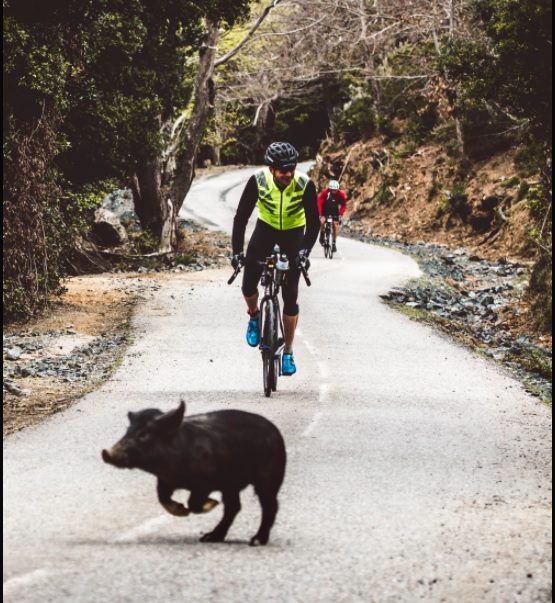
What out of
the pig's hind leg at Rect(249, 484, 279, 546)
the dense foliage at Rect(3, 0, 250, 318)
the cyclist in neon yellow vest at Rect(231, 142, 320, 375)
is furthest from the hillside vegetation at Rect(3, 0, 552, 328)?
the pig's hind leg at Rect(249, 484, 279, 546)

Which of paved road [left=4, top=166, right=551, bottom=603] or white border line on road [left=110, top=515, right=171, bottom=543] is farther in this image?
white border line on road [left=110, top=515, right=171, bottom=543]

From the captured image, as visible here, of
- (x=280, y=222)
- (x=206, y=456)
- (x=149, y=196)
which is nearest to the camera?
(x=206, y=456)

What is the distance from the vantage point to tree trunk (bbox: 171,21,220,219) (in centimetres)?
3116

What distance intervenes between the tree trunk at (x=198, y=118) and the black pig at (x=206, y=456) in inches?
1048

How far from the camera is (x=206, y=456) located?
4.80 m

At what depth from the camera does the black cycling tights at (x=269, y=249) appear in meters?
10.2

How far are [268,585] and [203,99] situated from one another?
27606 millimetres

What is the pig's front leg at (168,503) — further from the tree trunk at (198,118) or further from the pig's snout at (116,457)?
the tree trunk at (198,118)

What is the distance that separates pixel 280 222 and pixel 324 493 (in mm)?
3595

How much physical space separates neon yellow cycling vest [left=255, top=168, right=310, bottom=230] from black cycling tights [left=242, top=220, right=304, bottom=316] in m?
0.10

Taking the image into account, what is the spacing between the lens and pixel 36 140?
17812 millimetres

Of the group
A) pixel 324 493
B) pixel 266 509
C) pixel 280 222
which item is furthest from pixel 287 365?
pixel 266 509

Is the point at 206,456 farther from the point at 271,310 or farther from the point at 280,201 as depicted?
the point at 271,310

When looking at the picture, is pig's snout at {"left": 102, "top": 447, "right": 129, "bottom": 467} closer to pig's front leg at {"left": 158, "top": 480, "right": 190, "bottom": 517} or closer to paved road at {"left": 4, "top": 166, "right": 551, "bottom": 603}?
pig's front leg at {"left": 158, "top": 480, "right": 190, "bottom": 517}
